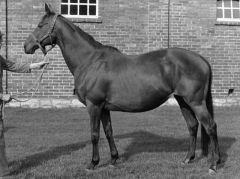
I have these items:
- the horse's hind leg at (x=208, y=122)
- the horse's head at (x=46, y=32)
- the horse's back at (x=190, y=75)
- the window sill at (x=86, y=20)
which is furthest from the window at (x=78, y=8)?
the horse's hind leg at (x=208, y=122)

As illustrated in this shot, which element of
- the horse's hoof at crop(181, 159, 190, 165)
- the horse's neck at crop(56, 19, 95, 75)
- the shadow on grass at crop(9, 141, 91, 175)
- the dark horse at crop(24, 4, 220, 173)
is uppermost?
the horse's neck at crop(56, 19, 95, 75)

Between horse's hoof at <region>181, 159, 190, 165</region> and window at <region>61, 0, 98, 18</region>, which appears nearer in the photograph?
horse's hoof at <region>181, 159, 190, 165</region>

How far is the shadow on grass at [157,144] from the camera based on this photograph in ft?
22.7

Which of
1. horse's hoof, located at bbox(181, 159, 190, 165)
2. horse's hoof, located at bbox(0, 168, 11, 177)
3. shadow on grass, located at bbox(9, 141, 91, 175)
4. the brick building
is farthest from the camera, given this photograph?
the brick building

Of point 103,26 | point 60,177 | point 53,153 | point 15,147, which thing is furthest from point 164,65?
point 103,26

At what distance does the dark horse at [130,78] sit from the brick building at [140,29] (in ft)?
21.3

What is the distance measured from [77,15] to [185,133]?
582 cm

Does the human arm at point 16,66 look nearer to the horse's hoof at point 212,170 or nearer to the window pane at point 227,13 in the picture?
the horse's hoof at point 212,170

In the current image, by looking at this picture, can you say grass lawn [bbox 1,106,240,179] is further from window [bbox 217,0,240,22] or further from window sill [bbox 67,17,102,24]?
window [bbox 217,0,240,22]

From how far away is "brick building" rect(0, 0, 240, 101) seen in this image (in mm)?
12047

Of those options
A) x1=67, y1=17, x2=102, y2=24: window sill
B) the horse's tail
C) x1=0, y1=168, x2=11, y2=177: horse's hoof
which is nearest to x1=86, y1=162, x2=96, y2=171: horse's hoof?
x1=0, y1=168, x2=11, y2=177: horse's hoof

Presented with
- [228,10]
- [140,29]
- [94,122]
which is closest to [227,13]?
[228,10]

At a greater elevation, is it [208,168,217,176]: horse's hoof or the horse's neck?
the horse's neck

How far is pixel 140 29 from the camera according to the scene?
12523 millimetres
